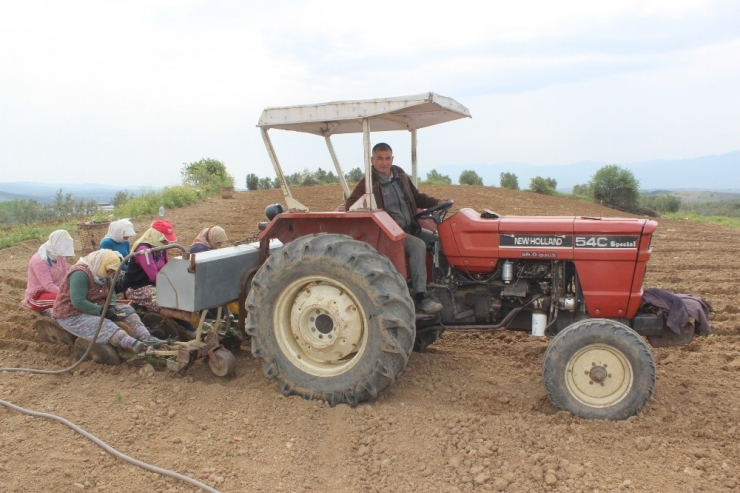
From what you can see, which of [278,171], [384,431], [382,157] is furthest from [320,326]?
[382,157]

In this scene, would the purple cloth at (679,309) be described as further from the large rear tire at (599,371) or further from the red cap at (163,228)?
the red cap at (163,228)

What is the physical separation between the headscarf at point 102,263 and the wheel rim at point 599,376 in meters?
3.76

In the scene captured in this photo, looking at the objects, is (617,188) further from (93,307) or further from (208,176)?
(93,307)

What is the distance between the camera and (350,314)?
14.1ft

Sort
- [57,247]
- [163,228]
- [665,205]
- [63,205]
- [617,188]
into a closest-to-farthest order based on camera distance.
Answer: [57,247]
[163,228]
[63,205]
[617,188]
[665,205]

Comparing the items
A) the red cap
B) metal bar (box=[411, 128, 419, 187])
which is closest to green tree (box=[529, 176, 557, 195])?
metal bar (box=[411, 128, 419, 187])

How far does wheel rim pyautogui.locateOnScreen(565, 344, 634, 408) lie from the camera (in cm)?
394

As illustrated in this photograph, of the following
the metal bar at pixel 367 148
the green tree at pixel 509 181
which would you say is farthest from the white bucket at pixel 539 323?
the green tree at pixel 509 181

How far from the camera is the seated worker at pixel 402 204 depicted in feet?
14.7

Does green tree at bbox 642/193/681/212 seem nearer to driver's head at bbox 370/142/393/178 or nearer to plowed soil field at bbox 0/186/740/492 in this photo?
plowed soil field at bbox 0/186/740/492

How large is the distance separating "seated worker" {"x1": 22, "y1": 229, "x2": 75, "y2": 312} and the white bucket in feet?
14.0

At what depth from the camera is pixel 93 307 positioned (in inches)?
202

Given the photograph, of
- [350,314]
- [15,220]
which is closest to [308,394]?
[350,314]

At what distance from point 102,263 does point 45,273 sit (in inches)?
41.6
